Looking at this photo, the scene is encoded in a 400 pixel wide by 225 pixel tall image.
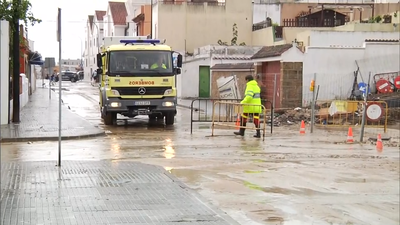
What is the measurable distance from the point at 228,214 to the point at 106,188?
6.85 feet

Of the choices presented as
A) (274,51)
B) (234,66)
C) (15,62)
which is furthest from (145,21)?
(15,62)

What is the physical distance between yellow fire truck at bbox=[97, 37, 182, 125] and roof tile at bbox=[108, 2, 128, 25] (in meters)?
59.9

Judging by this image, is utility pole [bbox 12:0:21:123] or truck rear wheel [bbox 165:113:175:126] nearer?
utility pole [bbox 12:0:21:123]

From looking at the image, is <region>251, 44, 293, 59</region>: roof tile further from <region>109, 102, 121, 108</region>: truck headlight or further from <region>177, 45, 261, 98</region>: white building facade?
<region>109, 102, 121, 108</region>: truck headlight

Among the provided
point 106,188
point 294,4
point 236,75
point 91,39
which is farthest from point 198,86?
point 91,39

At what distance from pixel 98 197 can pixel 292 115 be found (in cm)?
1727

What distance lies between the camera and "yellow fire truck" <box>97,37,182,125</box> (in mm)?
19656

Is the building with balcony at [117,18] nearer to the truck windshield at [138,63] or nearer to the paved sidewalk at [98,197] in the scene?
the truck windshield at [138,63]

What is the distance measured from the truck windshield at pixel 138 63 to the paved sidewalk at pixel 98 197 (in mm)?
9187

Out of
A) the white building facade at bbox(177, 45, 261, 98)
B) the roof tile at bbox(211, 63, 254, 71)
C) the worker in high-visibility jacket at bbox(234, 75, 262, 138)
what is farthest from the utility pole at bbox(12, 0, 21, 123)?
the white building facade at bbox(177, 45, 261, 98)

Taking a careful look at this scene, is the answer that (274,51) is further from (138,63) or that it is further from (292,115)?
(138,63)

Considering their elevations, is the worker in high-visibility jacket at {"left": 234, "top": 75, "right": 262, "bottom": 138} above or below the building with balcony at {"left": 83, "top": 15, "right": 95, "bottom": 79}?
below

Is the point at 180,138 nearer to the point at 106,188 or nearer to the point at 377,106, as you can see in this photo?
the point at 377,106

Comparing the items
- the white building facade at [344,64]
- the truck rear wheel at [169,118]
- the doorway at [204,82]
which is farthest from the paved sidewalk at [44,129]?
the doorway at [204,82]
